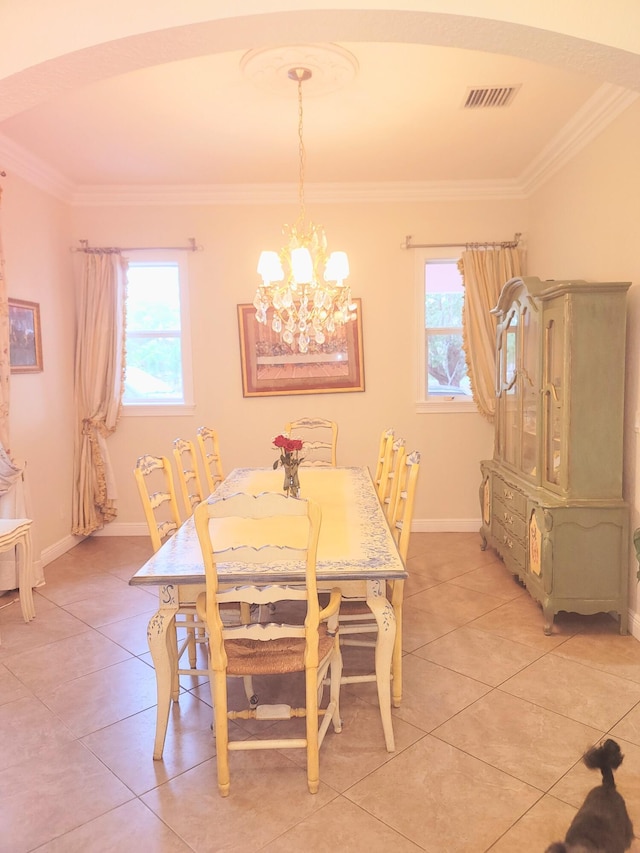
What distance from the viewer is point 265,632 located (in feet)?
6.30

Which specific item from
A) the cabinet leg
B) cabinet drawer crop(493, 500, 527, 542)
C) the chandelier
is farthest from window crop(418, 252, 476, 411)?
the cabinet leg

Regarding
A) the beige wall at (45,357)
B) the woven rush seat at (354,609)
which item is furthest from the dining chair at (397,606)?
the beige wall at (45,357)

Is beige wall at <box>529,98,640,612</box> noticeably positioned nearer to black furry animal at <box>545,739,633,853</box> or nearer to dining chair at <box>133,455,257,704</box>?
black furry animal at <box>545,739,633,853</box>

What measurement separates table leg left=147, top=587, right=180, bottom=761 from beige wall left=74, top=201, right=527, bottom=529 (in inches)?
115

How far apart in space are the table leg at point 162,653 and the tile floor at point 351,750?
0.12 m

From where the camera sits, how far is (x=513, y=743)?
2209 millimetres

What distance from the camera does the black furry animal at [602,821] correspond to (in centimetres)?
145

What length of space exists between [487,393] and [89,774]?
378 centimetres

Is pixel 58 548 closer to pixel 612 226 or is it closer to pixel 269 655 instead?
pixel 269 655

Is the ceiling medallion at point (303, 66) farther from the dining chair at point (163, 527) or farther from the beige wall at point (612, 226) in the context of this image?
the dining chair at point (163, 527)

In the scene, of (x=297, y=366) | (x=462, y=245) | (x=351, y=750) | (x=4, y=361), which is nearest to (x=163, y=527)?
(x=351, y=750)

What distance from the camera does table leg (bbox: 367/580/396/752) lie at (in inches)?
83.0

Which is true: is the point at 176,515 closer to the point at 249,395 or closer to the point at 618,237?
the point at 249,395

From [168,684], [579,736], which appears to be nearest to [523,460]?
[579,736]
